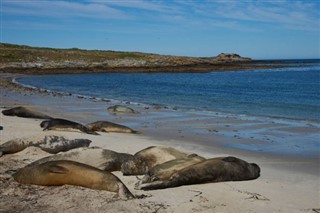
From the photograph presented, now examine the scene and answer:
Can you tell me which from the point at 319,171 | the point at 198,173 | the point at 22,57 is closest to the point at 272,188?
the point at 198,173

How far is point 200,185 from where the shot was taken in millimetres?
6566

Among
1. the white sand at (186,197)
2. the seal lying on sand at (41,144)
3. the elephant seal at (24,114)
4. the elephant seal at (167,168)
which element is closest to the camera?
the white sand at (186,197)

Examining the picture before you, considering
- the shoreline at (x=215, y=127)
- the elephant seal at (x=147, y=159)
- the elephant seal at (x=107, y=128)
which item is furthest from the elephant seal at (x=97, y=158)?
the elephant seal at (x=107, y=128)

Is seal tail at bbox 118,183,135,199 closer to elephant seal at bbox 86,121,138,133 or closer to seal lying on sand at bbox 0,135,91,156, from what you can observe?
seal lying on sand at bbox 0,135,91,156

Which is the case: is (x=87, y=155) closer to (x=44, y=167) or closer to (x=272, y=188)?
(x=44, y=167)

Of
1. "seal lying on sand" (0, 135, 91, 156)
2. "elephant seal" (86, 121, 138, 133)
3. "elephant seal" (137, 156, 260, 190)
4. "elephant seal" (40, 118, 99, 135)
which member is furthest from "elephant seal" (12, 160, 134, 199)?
"elephant seal" (86, 121, 138, 133)

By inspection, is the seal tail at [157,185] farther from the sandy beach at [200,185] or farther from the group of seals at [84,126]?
the group of seals at [84,126]

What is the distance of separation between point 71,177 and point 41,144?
277 centimetres

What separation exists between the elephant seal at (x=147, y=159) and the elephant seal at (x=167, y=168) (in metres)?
0.47

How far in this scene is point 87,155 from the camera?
7.48 m

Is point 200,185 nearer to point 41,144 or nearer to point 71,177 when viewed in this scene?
point 71,177

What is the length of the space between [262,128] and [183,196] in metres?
8.08

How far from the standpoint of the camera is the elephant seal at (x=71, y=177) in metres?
6.10

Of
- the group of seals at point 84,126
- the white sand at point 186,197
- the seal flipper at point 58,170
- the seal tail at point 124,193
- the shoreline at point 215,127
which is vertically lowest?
the shoreline at point 215,127
